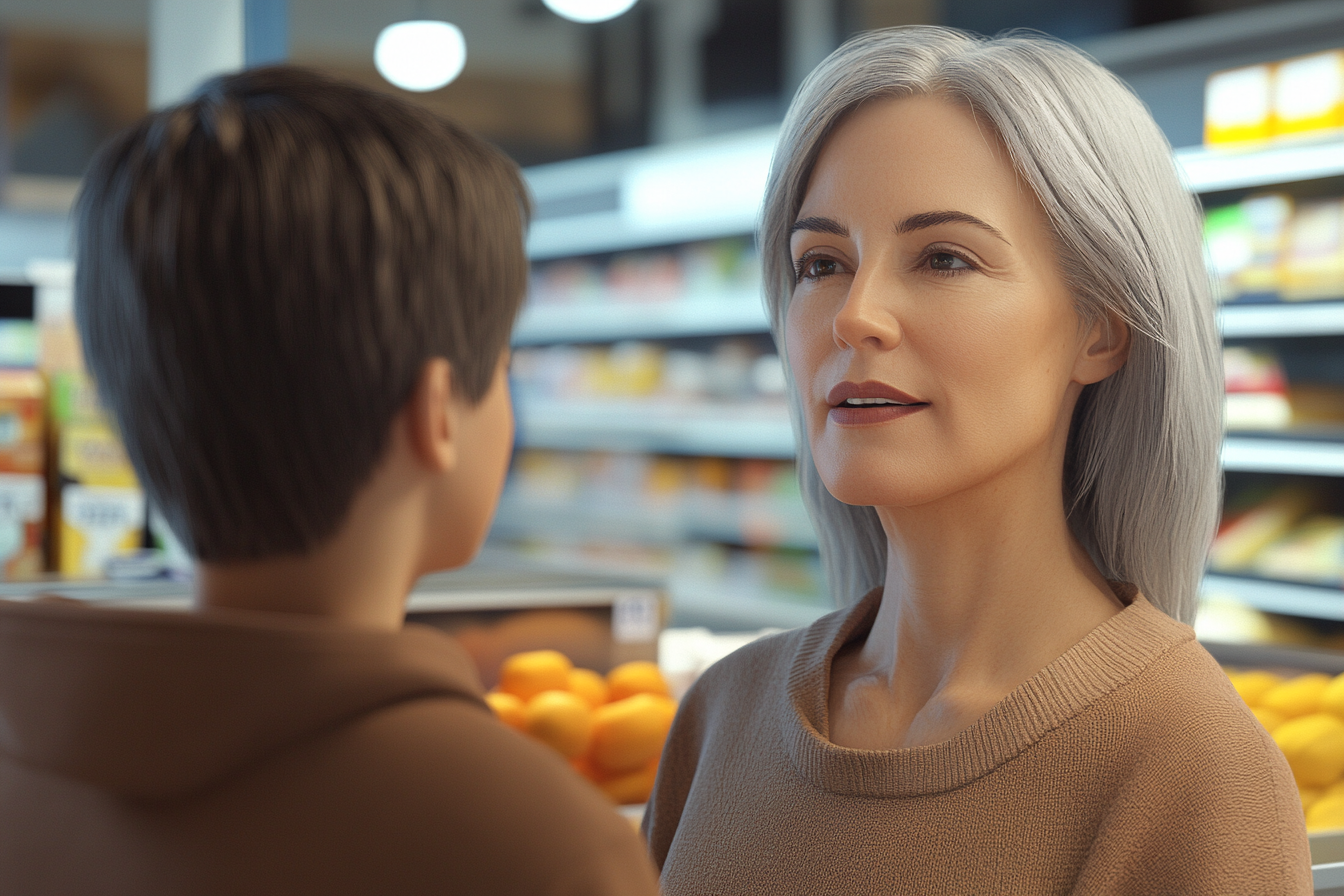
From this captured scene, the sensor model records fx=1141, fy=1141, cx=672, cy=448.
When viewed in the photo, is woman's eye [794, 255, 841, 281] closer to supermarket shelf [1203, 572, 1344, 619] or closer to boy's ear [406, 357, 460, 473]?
boy's ear [406, 357, 460, 473]

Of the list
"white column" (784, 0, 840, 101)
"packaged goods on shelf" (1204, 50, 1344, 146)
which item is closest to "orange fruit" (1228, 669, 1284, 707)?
"packaged goods on shelf" (1204, 50, 1344, 146)

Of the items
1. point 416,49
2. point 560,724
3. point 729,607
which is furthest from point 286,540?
point 729,607

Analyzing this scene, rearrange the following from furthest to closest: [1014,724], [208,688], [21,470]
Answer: [21,470] < [1014,724] < [208,688]

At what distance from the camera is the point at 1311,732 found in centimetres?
153

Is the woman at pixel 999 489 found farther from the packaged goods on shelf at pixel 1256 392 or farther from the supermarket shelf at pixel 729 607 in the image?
the supermarket shelf at pixel 729 607

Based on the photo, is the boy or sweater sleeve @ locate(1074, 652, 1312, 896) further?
sweater sleeve @ locate(1074, 652, 1312, 896)

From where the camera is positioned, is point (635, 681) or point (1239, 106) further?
point (1239, 106)

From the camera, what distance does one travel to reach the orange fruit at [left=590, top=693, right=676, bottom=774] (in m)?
1.76

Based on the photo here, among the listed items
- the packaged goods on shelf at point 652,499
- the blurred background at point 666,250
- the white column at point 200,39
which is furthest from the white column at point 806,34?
the white column at point 200,39

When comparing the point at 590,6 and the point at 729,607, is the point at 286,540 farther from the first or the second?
the point at 729,607

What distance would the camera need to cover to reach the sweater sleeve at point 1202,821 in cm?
85

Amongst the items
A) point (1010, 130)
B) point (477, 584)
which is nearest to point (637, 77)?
point (477, 584)

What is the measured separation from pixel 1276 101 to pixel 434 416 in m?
4.30

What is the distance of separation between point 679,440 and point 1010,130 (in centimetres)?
584
